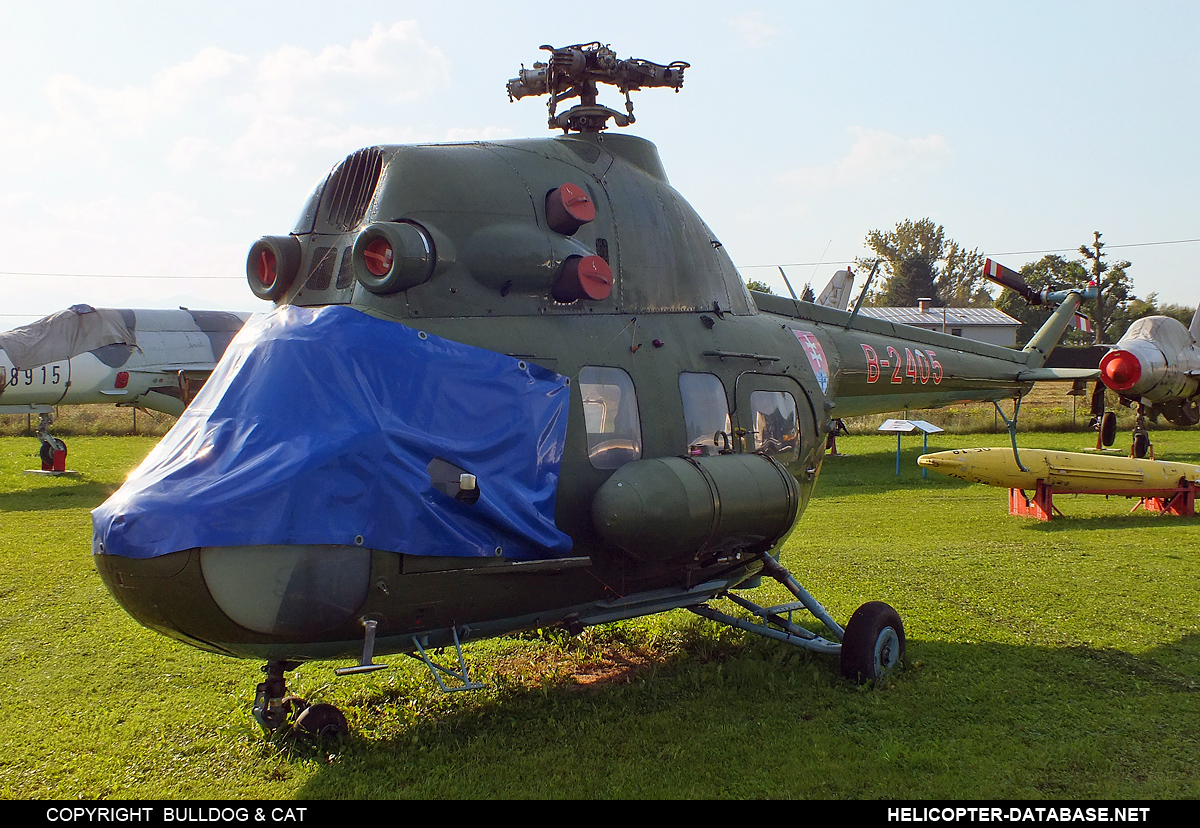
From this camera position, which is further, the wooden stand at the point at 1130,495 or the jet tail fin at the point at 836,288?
the jet tail fin at the point at 836,288

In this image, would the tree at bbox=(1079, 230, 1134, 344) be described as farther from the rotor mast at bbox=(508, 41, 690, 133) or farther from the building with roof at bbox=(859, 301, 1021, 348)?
the rotor mast at bbox=(508, 41, 690, 133)

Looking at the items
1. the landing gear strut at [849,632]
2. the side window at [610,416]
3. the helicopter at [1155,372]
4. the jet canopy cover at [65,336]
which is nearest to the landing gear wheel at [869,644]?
the landing gear strut at [849,632]

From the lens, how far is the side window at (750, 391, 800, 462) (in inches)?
274

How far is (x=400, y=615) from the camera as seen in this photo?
16.2 feet

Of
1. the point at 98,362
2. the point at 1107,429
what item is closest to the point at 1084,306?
the point at 1107,429

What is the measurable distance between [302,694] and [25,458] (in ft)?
72.7

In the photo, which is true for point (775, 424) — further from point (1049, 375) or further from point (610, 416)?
point (1049, 375)

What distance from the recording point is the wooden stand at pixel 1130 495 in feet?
48.0

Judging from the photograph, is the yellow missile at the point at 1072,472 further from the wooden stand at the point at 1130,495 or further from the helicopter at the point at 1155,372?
the helicopter at the point at 1155,372

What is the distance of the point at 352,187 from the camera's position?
5.89 meters

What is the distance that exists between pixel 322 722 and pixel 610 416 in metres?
2.54

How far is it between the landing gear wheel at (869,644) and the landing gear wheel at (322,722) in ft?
11.6
